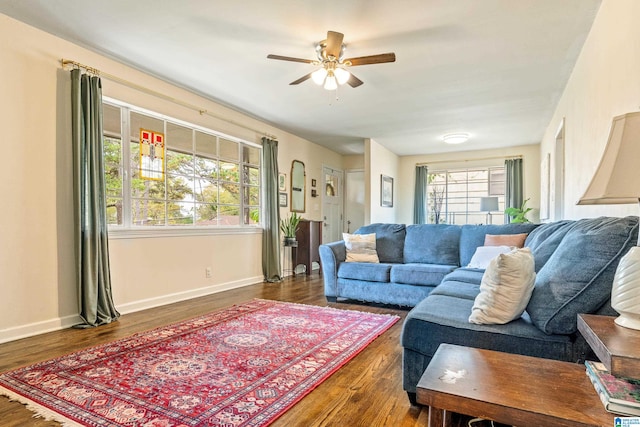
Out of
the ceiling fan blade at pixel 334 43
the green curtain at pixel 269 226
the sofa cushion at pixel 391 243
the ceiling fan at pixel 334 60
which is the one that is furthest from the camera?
the green curtain at pixel 269 226

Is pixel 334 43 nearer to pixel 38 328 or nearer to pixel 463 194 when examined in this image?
pixel 38 328

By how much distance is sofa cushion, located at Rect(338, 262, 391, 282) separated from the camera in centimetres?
383

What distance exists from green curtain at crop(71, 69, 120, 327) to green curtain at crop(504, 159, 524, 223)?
695cm

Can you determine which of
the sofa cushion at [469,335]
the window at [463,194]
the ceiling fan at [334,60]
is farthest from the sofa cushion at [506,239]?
the window at [463,194]

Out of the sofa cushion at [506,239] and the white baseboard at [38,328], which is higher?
the sofa cushion at [506,239]

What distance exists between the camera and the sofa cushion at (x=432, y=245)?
4074 millimetres

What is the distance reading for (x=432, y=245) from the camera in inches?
164

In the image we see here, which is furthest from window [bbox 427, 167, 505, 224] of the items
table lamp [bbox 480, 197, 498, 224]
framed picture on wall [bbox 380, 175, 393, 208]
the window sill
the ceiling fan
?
the ceiling fan

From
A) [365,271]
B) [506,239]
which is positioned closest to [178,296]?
[365,271]

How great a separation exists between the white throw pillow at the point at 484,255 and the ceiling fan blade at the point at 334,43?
238 cm

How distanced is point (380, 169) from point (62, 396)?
6.00m

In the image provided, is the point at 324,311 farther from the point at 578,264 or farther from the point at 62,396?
the point at 578,264

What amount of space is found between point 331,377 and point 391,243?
2.58m

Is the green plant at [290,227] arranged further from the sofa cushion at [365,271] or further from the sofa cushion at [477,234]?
the sofa cushion at [477,234]
